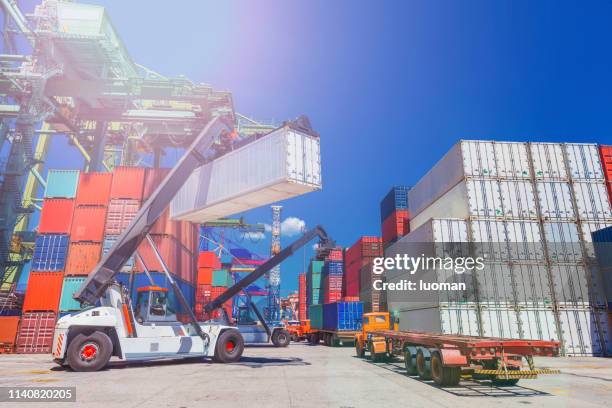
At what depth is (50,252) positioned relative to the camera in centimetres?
2159

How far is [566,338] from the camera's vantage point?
690 inches

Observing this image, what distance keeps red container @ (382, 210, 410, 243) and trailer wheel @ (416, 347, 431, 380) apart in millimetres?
19114

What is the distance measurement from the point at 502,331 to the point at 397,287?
7081mm

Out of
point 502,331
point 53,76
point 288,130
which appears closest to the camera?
point 288,130

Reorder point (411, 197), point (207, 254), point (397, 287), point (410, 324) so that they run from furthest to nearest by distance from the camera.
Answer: point (207, 254), point (411, 197), point (397, 287), point (410, 324)

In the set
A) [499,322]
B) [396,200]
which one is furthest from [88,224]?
[499,322]

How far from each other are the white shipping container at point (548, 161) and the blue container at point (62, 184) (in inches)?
1080

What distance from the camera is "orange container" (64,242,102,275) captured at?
70.4 ft

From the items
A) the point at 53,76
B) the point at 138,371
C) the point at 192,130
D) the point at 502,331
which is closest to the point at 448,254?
the point at 502,331

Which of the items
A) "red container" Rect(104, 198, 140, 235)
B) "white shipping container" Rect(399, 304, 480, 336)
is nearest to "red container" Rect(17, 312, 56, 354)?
"red container" Rect(104, 198, 140, 235)

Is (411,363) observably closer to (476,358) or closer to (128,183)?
(476,358)

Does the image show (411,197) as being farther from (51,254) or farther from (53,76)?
(53,76)

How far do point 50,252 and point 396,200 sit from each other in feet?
81.1

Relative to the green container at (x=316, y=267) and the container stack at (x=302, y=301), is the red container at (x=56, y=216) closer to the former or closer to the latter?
the green container at (x=316, y=267)
